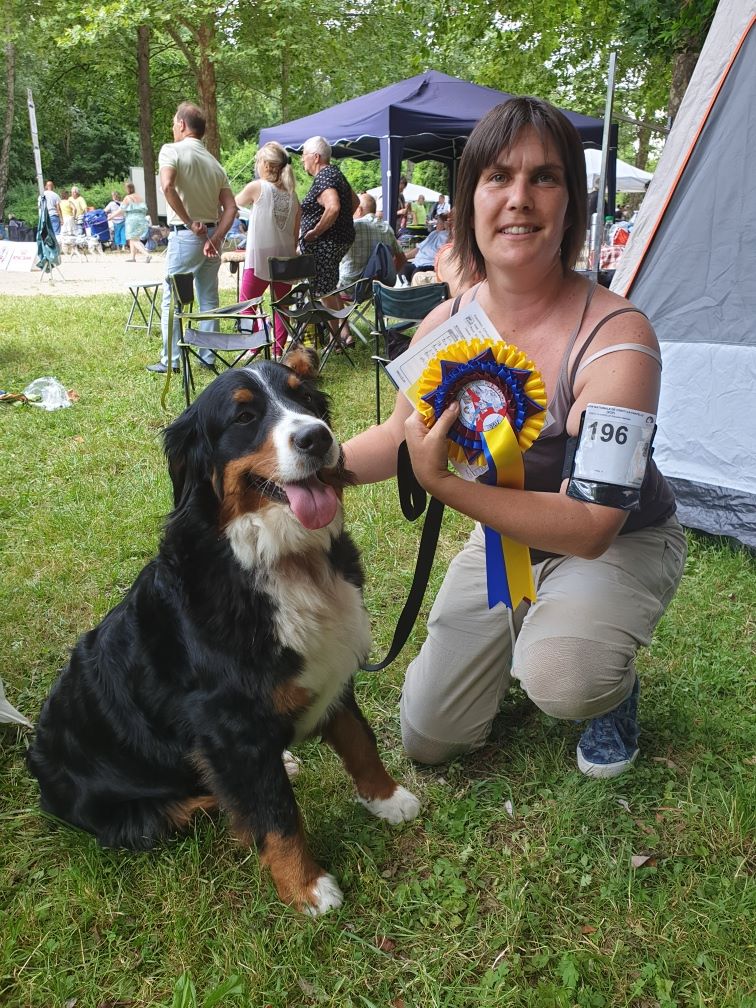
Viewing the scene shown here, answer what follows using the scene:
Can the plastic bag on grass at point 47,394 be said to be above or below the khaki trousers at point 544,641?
below

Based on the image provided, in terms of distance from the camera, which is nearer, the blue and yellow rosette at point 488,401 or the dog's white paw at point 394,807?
the blue and yellow rosette at point 488,401

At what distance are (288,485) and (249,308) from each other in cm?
504

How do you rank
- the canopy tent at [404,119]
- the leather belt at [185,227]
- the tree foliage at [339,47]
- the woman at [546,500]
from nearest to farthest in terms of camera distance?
the woman at [546,500] < the leather belt at [185,227] < the canopy tent at [404,119] < the tree foliage at [339,47]

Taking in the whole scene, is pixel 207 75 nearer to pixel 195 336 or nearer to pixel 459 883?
pixel 195 336

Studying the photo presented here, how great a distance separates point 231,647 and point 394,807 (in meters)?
0.72

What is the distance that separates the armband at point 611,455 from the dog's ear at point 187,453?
2.83ft

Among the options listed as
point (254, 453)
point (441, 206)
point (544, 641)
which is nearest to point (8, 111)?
point (441, 206)

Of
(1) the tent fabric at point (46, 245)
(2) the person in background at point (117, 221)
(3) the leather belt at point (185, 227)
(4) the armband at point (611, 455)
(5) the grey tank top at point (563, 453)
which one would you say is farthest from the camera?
(2) the person in background at point (117, 221)

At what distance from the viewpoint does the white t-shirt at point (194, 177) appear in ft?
20.5

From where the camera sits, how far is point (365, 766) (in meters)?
1.98

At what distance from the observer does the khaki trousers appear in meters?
1.85

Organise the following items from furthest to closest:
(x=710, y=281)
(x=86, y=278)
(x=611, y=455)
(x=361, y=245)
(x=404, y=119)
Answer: (x=86, y=278) < (x=404, y=119) < (x=361, y=245) < (x=710, y=281) < (x=611, y=455)

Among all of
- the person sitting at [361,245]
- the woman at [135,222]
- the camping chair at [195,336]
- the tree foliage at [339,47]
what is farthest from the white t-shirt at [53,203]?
the camping chair at [195,336]

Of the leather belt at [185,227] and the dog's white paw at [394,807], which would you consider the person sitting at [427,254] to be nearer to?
the leather belt at [185,227]
